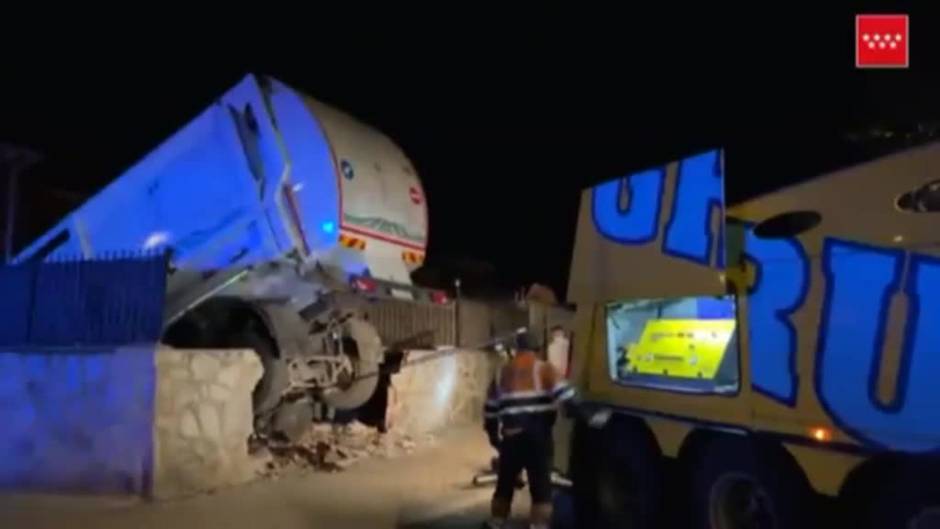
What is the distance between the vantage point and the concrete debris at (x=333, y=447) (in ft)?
34.4

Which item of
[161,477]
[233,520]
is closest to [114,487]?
[161,477]

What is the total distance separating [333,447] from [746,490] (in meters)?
6.64

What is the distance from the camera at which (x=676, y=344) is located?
654 cm

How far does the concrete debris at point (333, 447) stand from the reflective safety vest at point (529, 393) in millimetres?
3481

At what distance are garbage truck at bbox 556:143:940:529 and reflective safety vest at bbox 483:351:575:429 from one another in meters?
0.26

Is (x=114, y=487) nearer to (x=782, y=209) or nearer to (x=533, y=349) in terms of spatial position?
(x=533, y=349)

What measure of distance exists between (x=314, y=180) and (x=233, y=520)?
4.11 meters

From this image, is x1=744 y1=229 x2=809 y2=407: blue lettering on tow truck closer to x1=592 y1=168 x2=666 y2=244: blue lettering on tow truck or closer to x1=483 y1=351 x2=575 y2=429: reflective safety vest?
x1=592 y1=168 x2=666 y2=244: blue lettering on tow truck

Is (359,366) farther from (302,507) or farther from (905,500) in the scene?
(905,500)

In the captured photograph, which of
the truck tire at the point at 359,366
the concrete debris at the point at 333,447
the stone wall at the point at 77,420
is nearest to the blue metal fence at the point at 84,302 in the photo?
the stone wall at the point at 77,420

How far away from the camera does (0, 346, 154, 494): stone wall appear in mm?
8438

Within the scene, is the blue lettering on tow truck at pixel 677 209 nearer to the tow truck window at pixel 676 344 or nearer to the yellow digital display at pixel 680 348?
the tow truck window at pixel 676 344

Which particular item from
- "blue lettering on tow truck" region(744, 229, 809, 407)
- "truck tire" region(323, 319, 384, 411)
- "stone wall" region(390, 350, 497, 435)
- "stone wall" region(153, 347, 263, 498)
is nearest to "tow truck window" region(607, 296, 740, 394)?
"blue lettering on tow truck" region(744, 229, 809, 407)

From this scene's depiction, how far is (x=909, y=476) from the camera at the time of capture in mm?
4375
